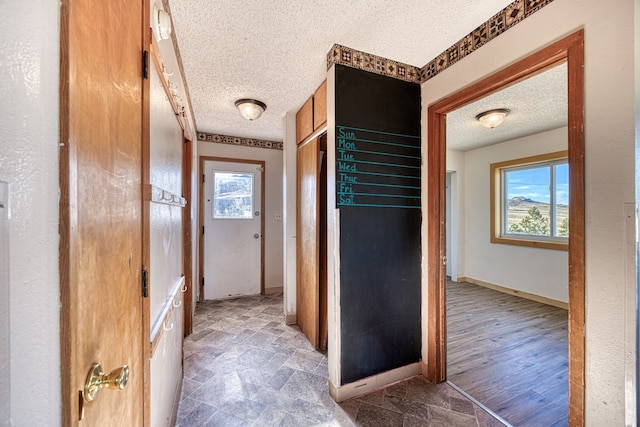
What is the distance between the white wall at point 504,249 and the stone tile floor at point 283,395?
285 centimetres

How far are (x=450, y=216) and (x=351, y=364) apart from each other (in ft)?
13.1

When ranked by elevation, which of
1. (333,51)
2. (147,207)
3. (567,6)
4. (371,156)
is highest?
(333,51)

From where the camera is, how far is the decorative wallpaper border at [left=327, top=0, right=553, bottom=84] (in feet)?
4.60

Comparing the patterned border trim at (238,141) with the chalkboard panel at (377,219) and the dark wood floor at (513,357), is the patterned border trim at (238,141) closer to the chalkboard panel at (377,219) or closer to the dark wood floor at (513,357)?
the chalkboard panel at (377,219)

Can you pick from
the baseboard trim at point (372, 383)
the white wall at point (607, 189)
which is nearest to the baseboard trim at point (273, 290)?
the baseboard trim at point (372, 383)

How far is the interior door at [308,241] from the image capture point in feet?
7.86

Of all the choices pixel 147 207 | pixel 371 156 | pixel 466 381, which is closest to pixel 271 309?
pixel 466 381

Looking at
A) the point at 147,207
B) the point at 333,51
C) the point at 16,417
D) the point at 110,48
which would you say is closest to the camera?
the point at 16,417

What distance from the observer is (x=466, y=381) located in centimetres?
197

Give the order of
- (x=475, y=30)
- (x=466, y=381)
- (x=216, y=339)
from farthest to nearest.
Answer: (x=216, y=339) → (x=466, y=381) → (x=475, y=30)

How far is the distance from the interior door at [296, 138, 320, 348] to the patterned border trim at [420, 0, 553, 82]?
1.09 metres

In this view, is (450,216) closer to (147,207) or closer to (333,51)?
(333,51)

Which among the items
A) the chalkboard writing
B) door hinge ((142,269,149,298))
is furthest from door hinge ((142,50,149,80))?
the chalkboard writing

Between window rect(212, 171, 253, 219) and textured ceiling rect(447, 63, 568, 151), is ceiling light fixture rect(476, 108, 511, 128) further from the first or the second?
window rect(212, 171, 253, 219)
